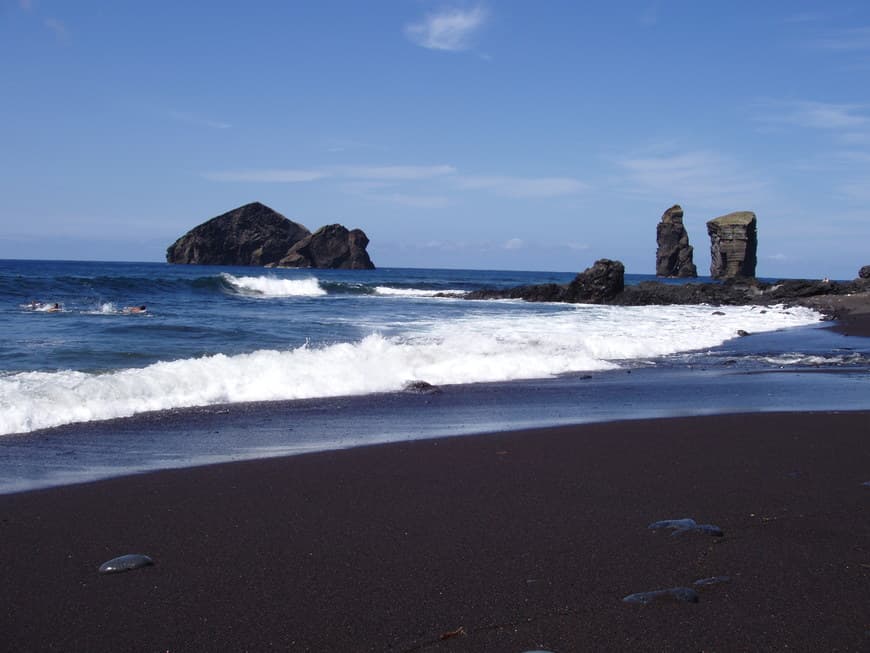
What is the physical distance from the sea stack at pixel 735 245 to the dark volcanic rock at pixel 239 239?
6715 centimetres

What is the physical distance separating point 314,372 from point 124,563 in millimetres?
7222

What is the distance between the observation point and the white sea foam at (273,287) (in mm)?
47875

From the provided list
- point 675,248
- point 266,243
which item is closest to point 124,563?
point 675,248

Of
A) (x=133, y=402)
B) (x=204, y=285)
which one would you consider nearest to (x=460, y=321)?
(x=133, y=402)

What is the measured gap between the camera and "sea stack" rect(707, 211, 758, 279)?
86.1 meters

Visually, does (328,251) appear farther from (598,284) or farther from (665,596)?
(665,596)

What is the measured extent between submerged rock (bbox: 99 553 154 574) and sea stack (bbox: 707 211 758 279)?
87842mm

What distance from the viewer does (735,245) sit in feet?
284

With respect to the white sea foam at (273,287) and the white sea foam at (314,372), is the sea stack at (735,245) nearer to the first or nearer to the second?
the white sea foam at (273,287)

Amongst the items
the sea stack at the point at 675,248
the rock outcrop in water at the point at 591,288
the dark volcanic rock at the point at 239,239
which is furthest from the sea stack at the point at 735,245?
the dark volcanic rock at the point at 239,239

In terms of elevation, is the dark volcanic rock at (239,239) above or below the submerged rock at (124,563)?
above

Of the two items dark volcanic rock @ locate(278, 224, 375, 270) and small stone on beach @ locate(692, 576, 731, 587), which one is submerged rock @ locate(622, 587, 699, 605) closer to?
small stone on beach @ locate(692, 576, 731, 587)

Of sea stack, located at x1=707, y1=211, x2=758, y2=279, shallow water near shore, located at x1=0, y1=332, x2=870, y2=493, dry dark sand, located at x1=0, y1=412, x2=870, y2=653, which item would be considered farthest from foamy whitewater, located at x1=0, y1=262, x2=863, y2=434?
sea stack, located at x1=707, y1=211, x2=758, y2=279

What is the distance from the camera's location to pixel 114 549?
13.6 feet
